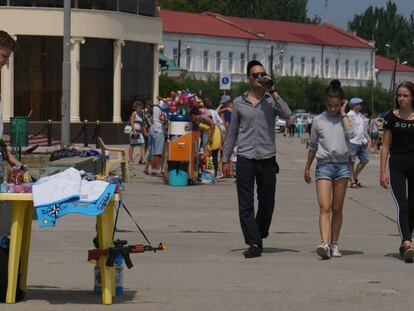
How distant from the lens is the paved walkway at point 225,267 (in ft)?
31.2

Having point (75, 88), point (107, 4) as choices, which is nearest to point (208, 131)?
point (75, 88)

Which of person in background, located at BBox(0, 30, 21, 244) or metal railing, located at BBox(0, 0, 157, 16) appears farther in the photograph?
metal railing, located at BBox(0, 0, 157, 16)

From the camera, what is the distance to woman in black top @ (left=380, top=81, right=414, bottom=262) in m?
12.5

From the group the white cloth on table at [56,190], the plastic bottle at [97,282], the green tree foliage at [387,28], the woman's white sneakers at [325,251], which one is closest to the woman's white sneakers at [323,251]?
the woman's white sneakers at [325,251]

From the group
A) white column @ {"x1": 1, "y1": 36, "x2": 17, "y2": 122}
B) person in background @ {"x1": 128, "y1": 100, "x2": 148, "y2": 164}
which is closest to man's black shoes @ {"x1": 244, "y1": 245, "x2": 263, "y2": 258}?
person in background @ {"x1": 128, "y1": 100, "x2": 148, "y2": 164}

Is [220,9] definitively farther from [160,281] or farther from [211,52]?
[160,281]

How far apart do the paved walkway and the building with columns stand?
25.0 m

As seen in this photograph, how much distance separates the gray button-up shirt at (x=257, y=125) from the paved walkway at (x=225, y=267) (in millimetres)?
1079

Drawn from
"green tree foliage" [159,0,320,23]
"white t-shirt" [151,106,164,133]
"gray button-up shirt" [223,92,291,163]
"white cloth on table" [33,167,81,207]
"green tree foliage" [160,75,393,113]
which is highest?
"green tree foliage" [159,0,320,23]

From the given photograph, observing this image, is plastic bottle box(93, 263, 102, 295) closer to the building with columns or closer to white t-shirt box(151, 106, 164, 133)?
white t-shirt box(151, 106, 164, 133)

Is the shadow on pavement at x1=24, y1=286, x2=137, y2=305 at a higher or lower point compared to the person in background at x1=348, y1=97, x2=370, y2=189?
lower

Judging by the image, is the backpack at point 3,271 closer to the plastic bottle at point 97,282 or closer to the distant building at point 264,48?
the plastic bottle at point 97,282

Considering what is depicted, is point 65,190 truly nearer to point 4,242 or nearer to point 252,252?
point 4,242

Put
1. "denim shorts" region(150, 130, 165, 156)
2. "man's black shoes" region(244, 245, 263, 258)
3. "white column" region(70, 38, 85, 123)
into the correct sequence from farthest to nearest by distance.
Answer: "white column" region(70, 38, 85, 123)
"denim shorts" region(150, 130, 165, 156)
"man's black shoes" region(244, 245, 263, 258)
